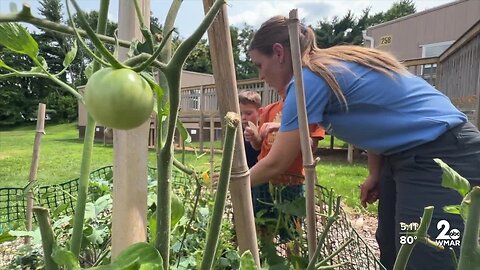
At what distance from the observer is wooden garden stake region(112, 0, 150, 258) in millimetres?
476

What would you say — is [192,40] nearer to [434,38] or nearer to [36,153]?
[36,153]

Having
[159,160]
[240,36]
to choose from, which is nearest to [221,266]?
[159,160]

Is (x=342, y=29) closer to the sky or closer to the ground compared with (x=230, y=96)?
closer to the sky

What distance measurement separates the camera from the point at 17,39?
1.14 feet

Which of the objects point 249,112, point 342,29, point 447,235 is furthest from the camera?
point 342,29

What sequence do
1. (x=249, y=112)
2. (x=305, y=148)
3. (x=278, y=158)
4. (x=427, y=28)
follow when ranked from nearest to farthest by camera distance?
(x=305, y=148)
(x=278, y=158)
(x=249, y=112)
(x=427, y=28)

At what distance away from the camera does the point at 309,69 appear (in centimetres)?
110

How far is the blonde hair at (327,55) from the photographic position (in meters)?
1.10

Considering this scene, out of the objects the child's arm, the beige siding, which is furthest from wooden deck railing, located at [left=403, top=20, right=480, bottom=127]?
the beige siding

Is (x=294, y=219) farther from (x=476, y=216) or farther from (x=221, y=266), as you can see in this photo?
(x=476, y=216)

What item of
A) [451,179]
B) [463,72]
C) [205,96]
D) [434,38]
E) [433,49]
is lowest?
[451,179]

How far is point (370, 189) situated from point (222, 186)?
1235 mm

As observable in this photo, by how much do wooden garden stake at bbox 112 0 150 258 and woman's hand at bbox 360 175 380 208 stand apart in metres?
1.07

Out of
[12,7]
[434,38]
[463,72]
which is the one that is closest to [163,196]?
[12,7]
